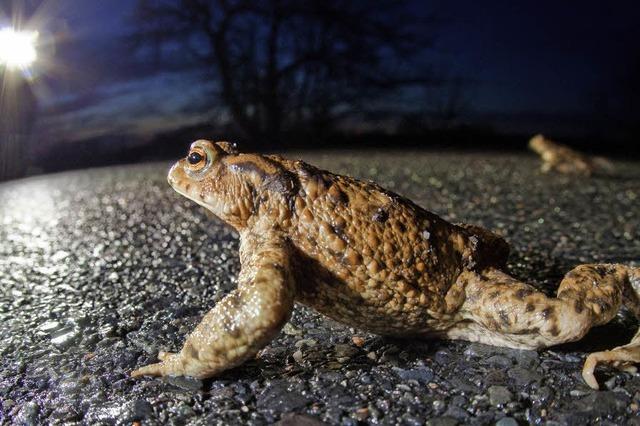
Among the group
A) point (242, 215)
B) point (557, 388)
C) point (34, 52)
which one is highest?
point (34, 52)

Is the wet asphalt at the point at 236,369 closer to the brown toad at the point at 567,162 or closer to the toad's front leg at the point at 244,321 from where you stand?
the toad's front leg at the point at 244,321

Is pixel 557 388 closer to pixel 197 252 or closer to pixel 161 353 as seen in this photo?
pixel 161 353

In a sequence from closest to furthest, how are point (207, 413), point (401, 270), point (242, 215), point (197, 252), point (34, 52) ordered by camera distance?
point (207, 413) → point (401, 270) → point (242, 215) → point (197, 252) → point (34, 52)

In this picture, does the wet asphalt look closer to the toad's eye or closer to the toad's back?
the toad's back

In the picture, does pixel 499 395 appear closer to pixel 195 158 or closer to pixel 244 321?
pixel 244 321

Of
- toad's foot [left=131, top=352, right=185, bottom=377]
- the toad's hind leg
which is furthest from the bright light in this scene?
the toad's hind leg

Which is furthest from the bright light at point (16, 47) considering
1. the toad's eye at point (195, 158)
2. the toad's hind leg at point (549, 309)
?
the toad's hind leg at point (549, 309)

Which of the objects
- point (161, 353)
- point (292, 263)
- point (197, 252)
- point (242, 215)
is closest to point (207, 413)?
point (161, 353)

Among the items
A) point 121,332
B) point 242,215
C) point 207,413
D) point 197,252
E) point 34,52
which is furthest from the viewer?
point 34,52
